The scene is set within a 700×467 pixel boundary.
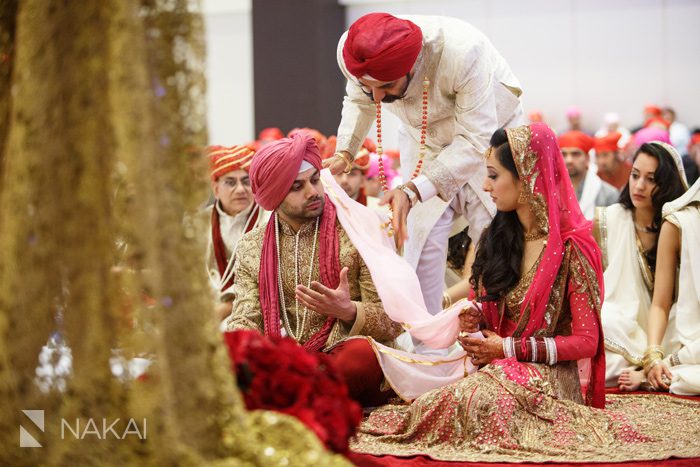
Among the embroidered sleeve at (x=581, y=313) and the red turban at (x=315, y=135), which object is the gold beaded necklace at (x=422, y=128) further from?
the embroidered sleeve at (x=581, y=313)

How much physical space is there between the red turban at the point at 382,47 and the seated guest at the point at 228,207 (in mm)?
1318

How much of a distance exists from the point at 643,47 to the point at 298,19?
482 cm

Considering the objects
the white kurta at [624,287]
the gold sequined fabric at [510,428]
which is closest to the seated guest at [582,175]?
the white kurta at [624,287]

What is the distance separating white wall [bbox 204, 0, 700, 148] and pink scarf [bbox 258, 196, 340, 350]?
8596 mm

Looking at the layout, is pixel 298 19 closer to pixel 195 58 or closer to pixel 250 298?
pixel 250 298

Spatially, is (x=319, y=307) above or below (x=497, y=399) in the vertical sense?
above

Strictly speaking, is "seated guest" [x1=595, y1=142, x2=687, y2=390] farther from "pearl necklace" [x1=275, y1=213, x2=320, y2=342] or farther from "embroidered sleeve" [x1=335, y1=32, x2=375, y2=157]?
"pearl necklace" [x1=275, y1=213, x2=320, y2=342]

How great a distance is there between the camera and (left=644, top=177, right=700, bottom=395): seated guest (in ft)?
13.4

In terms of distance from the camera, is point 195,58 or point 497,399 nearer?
point 195,58

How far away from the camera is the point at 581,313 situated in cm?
317

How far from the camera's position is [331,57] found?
10.3 meters

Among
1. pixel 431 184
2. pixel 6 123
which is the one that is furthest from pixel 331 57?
pixel 6 123

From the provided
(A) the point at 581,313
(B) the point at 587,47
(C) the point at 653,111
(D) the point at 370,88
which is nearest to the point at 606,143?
(C) the point at 653,111

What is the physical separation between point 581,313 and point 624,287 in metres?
1.51
